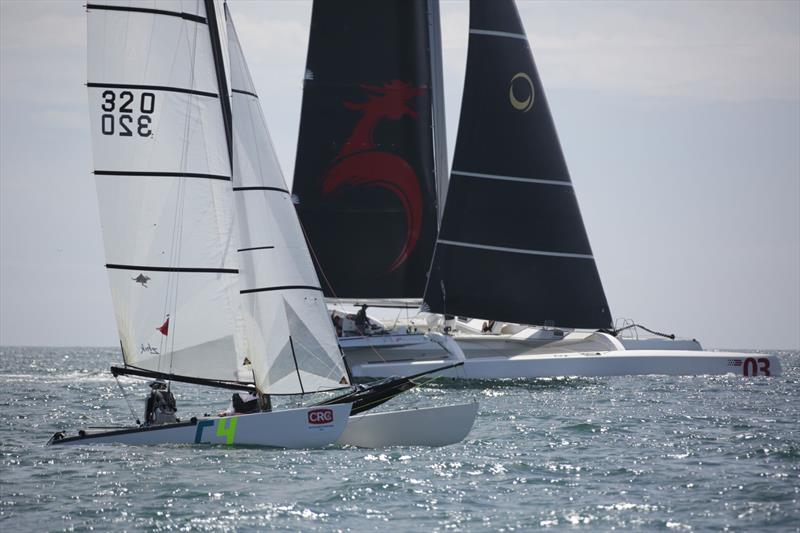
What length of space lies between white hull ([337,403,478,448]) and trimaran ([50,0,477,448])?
0.07 ft

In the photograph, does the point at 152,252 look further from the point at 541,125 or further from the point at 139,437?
the point at 541,125

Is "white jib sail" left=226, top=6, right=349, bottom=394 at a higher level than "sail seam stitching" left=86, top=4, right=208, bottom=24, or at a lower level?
lower

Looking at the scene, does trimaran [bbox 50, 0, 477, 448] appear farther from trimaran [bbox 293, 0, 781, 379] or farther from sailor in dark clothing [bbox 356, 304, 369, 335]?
sailor in dark clothing [bbox 356, 304, 369, 335]

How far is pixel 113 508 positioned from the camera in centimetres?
1492

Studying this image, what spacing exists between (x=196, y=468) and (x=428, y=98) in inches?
757

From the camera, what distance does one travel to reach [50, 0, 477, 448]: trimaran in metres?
19.4

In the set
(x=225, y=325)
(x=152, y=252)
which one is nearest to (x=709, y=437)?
(x=225, y=325)

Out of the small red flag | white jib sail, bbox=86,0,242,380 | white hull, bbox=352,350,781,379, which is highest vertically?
white jib sail, bbox=86,0,242,380

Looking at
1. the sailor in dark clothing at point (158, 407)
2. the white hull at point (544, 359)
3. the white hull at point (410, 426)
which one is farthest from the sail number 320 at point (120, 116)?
the white hull at point (544, 359)

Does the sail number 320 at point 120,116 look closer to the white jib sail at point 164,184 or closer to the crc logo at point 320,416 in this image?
the white jib sail at point 164,184

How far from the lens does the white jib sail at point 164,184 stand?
19.4 m

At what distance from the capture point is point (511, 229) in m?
33.3

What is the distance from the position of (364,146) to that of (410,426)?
16.2 meters

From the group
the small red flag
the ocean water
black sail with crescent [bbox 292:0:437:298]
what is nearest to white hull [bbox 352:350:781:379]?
black sail with crescent [bbox 292:0:437:298]
